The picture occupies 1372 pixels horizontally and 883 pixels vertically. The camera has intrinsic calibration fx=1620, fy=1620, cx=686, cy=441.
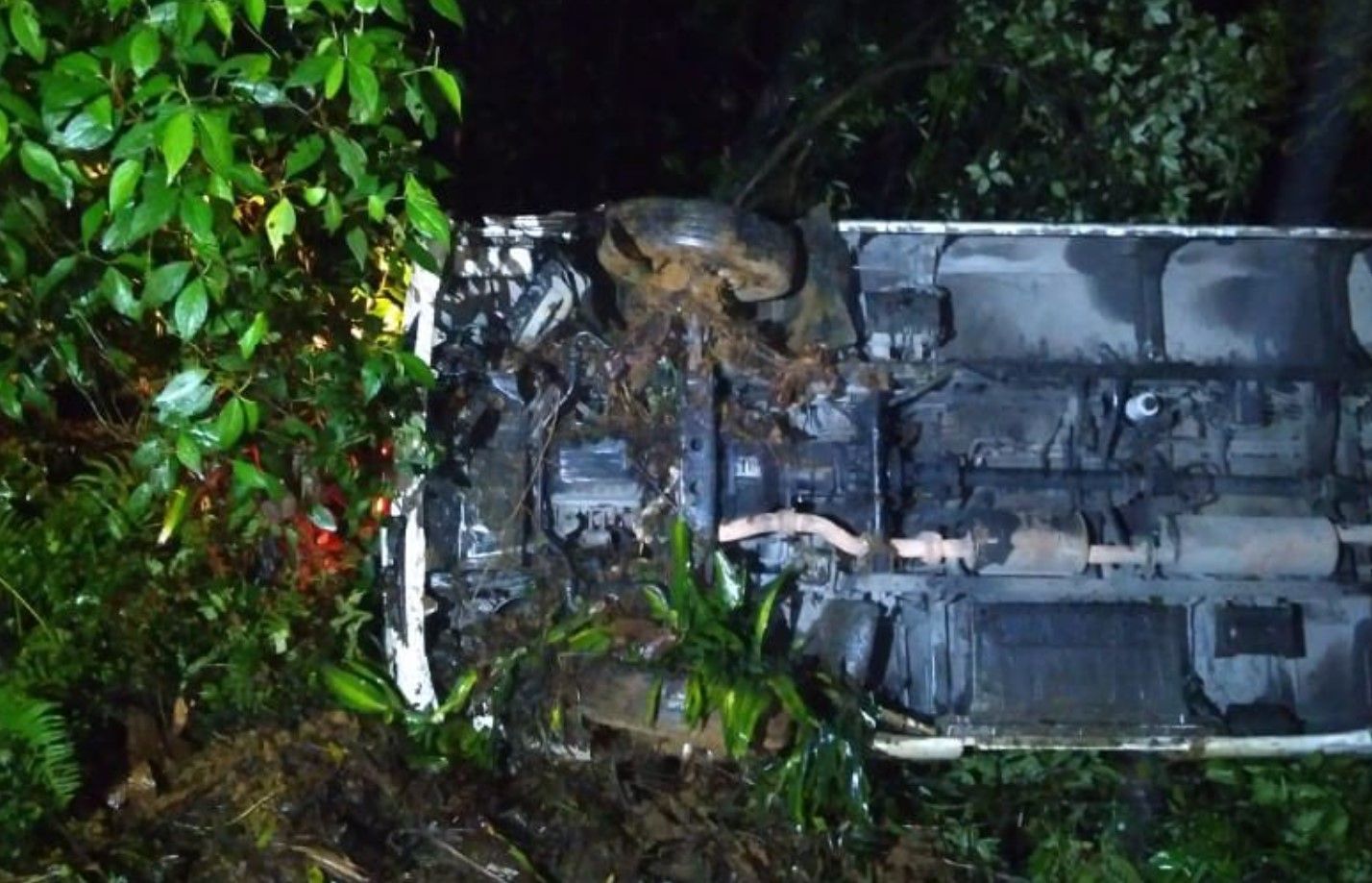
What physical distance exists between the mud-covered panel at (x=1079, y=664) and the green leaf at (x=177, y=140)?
2189 millimetres

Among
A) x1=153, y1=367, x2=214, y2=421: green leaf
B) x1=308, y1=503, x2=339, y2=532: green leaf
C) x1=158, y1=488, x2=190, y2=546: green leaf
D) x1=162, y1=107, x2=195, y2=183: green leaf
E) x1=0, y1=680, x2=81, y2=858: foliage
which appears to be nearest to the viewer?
x1=162, y1=107, x2=195, y2=183: green leaf

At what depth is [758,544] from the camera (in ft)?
13.3

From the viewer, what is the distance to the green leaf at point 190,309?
10.6 feet

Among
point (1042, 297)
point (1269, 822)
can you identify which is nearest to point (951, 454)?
point (1042, 297)

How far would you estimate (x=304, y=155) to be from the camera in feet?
10.9

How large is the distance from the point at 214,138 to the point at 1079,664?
2359 millimetres

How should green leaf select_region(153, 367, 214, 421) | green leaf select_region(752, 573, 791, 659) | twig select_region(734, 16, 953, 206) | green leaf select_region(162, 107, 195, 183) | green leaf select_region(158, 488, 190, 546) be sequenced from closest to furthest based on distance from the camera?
1. green leaf select_region(162, 107, 195, 183)
2. green leaf select_region(153, 367, 214, 421)
3. green leaf select_region(752, 573, 791, 659)
4. green leaf select_region(158, 488, 190, 546)
5. twig select_region(734, 16, 953, 206)

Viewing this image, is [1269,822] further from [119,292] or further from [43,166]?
[43,166]

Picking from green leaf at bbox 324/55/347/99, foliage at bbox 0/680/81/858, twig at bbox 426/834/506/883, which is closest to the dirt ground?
twig at bbox 426/834/506/883

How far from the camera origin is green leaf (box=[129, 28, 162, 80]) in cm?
288

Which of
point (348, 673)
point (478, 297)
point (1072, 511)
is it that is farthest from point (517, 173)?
point (1072, 511)

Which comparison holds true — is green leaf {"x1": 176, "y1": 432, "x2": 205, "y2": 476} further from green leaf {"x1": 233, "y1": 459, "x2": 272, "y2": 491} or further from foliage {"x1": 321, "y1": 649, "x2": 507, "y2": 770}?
foliage {"x1": 321, "y1": 649, "x2": 507, "y2": 770}

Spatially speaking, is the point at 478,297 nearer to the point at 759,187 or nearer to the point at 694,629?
the point at 694,629

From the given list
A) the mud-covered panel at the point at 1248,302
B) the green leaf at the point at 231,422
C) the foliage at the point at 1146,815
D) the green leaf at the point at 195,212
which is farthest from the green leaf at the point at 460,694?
the mud-covered panel at the point at 1248,302
